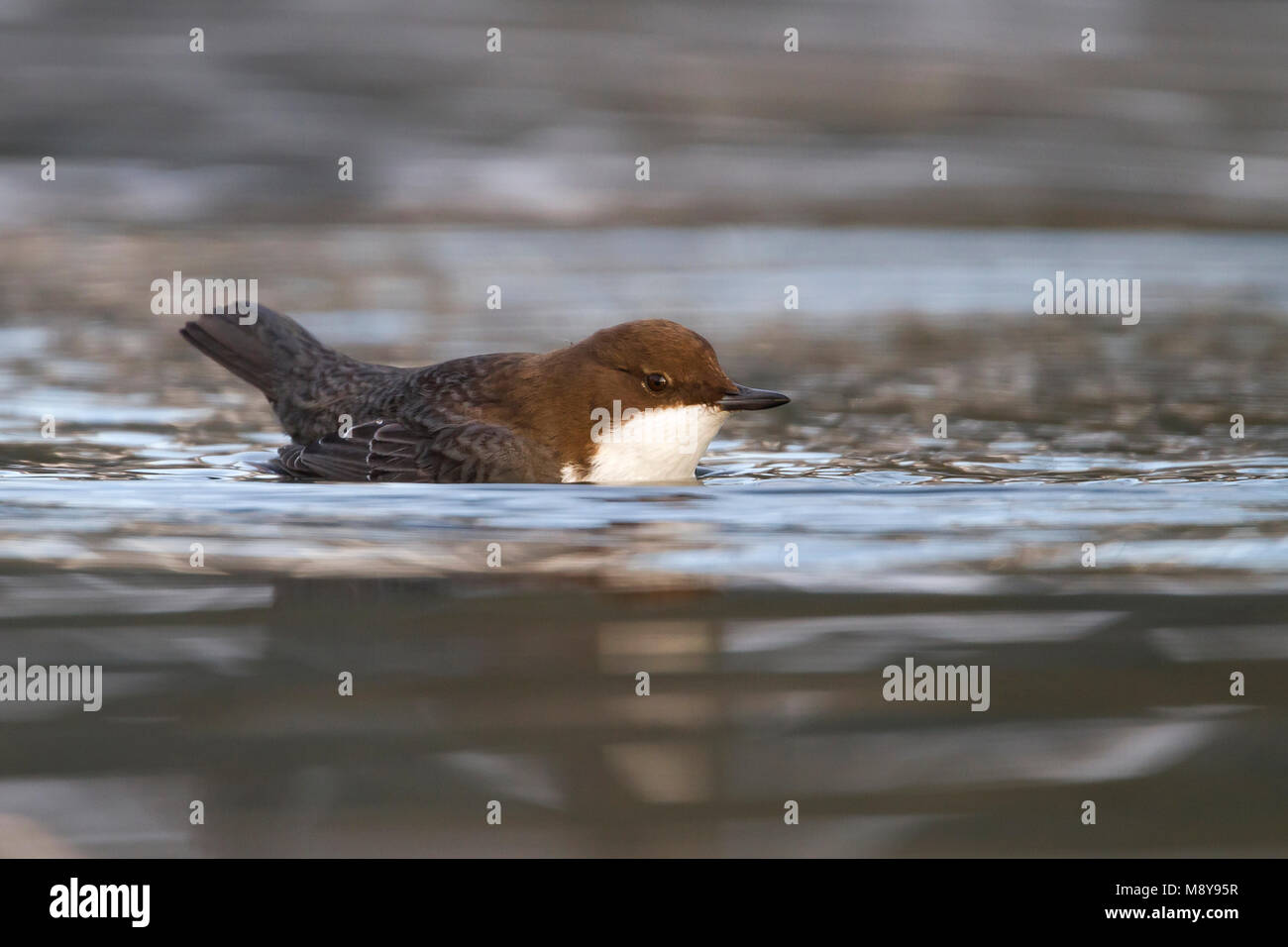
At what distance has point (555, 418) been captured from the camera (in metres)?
6.60

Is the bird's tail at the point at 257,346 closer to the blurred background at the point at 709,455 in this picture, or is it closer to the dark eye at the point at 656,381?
the blurred background at the point at 709,455

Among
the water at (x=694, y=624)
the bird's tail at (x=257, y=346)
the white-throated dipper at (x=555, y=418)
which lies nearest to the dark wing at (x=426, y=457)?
the white-throated dipper at (x=555, y=418)

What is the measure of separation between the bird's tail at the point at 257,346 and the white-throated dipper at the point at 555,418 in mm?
583

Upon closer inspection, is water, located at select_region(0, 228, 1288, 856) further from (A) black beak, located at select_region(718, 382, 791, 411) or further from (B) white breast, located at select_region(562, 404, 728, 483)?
(A) black beak, located at select_region(718, 382, 791, 411)

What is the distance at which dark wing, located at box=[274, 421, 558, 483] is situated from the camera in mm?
6488

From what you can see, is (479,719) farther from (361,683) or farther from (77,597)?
(77,597)

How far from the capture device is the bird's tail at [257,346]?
737 cm

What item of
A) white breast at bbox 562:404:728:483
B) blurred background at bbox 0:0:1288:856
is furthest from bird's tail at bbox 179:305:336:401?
white breast at bbox 562:404:728:483

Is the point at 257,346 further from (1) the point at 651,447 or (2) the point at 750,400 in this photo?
(2) the point at 750,400

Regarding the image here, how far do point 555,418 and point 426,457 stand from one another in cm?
51

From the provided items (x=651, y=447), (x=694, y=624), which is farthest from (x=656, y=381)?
(x=694, y=624)

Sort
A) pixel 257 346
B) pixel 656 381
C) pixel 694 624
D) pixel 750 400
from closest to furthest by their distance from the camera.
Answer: pixel 694 624
pixel 750 400
pixel 656 381
pixel 257 346

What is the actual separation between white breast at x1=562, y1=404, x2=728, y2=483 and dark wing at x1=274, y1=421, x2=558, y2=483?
191 mm
